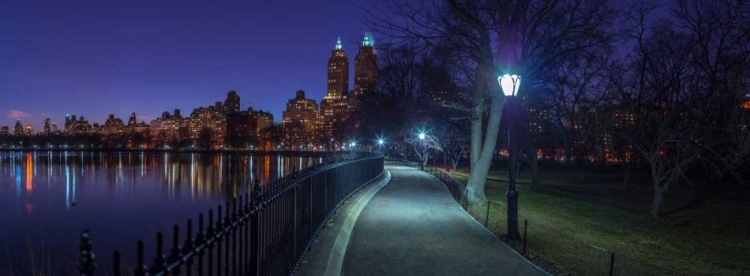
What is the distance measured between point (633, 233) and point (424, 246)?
33.2 feet

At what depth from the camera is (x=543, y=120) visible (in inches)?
1252

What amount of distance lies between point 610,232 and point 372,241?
10.0 m

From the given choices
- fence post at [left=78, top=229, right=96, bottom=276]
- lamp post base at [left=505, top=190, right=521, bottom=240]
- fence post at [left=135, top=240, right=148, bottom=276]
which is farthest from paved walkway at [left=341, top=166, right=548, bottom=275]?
fence post at [left=78, top=229, right=96, bottom=276]

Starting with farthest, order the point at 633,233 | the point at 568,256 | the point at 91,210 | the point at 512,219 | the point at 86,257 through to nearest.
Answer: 1. the point at 91,210
2. the point at 633,233
3. the point at 512,219
4. the point at 568,256
5. the point at 86,257

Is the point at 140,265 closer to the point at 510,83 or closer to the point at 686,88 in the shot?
the point at 510,83

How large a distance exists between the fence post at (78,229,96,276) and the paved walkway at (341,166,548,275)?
634 centimetres

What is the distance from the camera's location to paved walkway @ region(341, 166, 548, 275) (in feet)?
27.8

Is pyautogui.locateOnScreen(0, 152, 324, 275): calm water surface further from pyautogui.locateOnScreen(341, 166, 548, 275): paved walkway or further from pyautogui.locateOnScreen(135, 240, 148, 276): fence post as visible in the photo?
pyautogui.locateOnScreen(135, 240, 148, 276): fence post

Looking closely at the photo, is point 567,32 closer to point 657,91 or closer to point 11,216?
point 657,91

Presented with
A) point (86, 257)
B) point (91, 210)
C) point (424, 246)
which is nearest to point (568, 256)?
point (424, 246)

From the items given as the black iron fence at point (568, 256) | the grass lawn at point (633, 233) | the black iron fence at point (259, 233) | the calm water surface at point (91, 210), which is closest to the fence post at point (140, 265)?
the black iron fence at point (259, 233)

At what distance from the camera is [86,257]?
1.92 meters

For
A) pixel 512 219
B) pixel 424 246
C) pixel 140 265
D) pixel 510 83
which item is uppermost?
pixel 510 83

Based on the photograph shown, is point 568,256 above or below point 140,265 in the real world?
below
